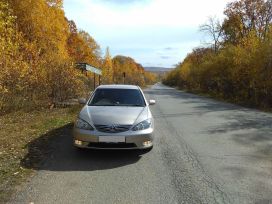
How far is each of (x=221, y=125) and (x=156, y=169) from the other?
678cm

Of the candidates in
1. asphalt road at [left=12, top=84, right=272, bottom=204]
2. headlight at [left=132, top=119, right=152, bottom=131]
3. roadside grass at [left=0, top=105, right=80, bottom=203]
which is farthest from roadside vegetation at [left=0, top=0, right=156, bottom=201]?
headlight at [left=132, top=119, right=152, bottom=131]

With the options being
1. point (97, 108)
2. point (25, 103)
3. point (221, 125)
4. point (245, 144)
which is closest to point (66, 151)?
point (97, 108)

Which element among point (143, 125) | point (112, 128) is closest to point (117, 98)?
point (143, 125)

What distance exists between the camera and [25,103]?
54.2ft

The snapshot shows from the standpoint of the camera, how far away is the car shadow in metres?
7.00

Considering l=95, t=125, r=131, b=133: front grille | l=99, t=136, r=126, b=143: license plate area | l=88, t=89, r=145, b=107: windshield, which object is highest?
l=88, t=89, r=145, b=107: windshield

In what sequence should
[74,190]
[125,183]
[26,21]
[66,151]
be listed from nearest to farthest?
[74,190] → [125,183] → [66,151] → [26,21]

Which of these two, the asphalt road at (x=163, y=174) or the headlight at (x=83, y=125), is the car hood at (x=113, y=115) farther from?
the asphalt road at (x=163, y=174)

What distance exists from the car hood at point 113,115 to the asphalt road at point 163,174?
754mm

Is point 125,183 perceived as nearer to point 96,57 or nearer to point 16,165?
point 16,165

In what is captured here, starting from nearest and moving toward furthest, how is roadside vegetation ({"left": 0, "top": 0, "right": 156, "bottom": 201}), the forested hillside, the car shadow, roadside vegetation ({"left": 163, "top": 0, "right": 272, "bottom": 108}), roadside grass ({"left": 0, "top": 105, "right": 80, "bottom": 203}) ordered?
roadside grass ({"left": 0, "top": 105, "right": 80, "bottom": 203}) → the car shadow → roadside vegetation ({"left": 0, "top": 0, "right": 156, "bottom": 201}) → the forested hillside → roadside vegetation ({"left": 163, "top": 0, "right": 272, "bottom": 108})

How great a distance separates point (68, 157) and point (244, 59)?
22.8m

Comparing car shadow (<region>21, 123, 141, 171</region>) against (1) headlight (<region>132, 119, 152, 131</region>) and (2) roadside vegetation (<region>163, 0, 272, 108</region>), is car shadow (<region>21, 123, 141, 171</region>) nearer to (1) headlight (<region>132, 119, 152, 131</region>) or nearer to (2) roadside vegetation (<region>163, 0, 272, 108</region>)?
(1) headlight (<region>132, 119, 152, 131</region>)

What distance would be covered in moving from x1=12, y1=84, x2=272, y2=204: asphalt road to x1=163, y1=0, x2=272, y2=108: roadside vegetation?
49.5ft
